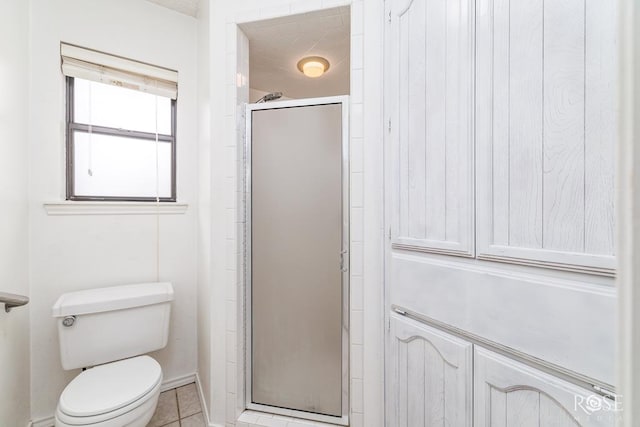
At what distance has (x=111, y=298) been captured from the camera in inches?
61.2

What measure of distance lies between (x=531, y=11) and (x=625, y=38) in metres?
0.71

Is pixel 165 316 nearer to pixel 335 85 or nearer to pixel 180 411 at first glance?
pixel 180 411

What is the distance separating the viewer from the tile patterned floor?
1649 millimetres

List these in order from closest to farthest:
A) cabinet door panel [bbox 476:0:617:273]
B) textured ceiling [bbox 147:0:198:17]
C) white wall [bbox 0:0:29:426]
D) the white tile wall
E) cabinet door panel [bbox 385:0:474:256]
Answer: cabinet door panel [bbox 476:0:617:273] → cabinet door panel [bbox 385:0:474:256] → white wall [bbox 0:0:29:426] → the white tile wall → textured ceiling [bbox 147:0:198:17]

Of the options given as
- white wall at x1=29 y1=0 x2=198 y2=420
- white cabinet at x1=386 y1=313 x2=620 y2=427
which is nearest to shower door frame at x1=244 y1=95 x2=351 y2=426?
white cabinet at x1=386 y1=313 x2=620 y2=427

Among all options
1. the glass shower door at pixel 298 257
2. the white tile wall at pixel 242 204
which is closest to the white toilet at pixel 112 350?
the white tile wall at pixel 242 204

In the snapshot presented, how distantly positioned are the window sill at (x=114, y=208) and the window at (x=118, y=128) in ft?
0.26

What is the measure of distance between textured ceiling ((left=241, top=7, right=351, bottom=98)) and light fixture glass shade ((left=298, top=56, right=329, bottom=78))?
4 centimetres

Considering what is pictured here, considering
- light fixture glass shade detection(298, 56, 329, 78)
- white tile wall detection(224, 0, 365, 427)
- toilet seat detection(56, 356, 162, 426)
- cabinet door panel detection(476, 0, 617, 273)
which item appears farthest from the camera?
light fixture glass shade detection(298, 56, 329, 78)

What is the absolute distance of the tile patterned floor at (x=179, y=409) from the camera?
1.65 m

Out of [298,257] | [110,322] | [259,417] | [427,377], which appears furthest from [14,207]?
[427,377]

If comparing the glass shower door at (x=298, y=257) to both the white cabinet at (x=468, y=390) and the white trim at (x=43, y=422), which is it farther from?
the white trim at (x=43, y=422)

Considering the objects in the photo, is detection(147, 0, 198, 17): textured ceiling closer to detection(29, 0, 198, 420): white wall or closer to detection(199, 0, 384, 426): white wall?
detection(29, 0, 198, 420): white wall

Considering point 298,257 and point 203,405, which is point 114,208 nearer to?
point 298,257
